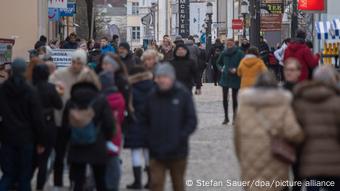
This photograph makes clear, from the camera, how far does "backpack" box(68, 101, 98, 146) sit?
1179cm

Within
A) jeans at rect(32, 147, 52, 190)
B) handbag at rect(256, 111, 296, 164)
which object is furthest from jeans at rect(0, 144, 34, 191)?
handbag at rect(256, 111, 296, 164)

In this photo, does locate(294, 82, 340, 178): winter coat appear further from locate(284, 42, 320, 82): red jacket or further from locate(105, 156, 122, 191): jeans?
locate(284, 42, 320, 82): red jacket

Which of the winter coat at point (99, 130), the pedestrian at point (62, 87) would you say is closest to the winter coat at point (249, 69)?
the pedestrian at point (62, 87)

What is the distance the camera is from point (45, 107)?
13.6 m

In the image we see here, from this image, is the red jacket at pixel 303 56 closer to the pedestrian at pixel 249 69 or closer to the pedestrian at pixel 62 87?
the pedestrian at pixel 249 69

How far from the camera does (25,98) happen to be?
509 inches

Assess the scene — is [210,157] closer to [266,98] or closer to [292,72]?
[292,72]

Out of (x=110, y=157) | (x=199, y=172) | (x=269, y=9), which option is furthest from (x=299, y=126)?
(x=269, y=9)

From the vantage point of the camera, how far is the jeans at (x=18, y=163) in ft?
42.8

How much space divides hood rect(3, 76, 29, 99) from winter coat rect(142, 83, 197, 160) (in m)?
2.02

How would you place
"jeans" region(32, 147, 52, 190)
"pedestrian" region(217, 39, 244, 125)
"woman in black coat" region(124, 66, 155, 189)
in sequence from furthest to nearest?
"pedestrian" region(217, 39, 244, 125) → "woman in black coat" region(124, 66, 155, 189) → "jeans" region(32, 147, 52, 190)

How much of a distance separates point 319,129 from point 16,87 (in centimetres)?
423

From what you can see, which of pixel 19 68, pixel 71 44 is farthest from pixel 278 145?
pixel 71 44

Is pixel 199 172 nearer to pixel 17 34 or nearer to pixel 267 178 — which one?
pixel 267 178
